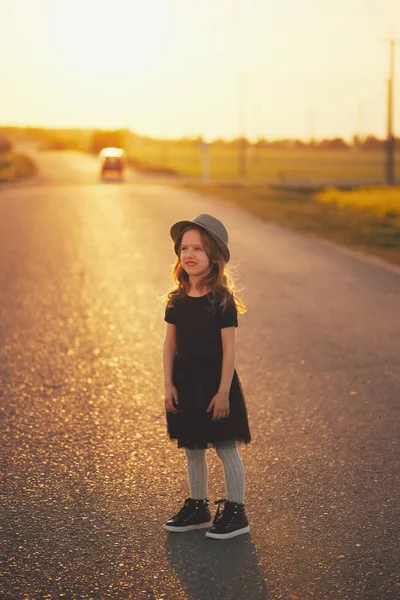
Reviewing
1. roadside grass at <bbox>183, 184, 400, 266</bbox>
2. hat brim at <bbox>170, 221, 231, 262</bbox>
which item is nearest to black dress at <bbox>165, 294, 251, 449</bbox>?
hat brim at <bbox>170, 221, 231, 262</bbox>

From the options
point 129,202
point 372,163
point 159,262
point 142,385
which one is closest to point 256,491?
point 142,385

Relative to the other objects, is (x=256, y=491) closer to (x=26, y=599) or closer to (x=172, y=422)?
(x=172, y=422)

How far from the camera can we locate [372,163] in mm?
112125

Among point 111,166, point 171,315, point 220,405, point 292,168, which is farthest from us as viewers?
point 292,168

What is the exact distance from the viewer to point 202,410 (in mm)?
4004

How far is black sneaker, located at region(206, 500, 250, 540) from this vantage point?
3.97 metres

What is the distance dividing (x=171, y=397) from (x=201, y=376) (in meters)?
0.16

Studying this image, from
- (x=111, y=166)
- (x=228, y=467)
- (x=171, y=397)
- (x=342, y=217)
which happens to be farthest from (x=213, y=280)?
(x=111, y=166)

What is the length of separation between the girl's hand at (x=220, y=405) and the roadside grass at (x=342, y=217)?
10.5 meters

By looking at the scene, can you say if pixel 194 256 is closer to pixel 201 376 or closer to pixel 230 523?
pixel 201 376

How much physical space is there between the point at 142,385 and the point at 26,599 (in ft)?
10.9

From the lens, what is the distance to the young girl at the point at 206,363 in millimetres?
3984

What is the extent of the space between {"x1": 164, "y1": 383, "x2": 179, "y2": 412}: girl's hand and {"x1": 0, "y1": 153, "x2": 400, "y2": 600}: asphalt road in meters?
0.53

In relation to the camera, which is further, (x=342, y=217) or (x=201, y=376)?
(x=342, y=217)
